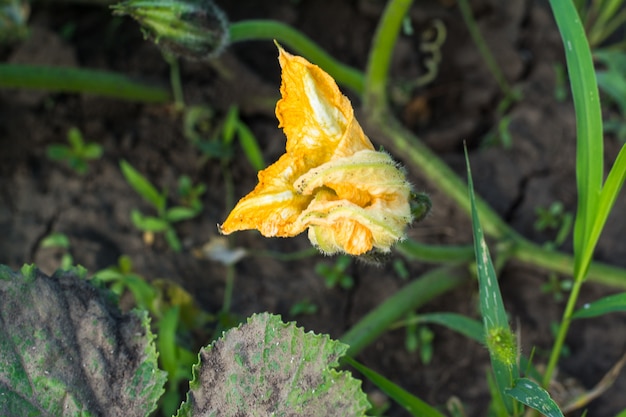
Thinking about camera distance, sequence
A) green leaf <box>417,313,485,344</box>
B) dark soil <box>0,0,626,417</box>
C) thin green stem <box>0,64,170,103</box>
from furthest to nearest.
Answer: dark soil <box>0,0,626,417</box>
thin green stem <box>0,64,170,103</box>
green leaf <box>417,313,485,344</box>

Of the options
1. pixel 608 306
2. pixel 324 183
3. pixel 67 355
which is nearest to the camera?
pixel 324 183

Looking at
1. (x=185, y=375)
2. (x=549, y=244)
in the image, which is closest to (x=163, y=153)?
(x=185, y=375)

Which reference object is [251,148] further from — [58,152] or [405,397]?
[405,397]

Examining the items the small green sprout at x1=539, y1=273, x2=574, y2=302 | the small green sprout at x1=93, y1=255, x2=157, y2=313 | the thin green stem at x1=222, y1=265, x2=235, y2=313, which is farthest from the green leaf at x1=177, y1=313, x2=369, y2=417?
the small green sprout at x1=539, y1=273, x2=574, y2=302

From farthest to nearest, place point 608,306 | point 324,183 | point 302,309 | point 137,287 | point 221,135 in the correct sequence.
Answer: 1. point 221,135
2. point 302,309
3. point 137,287
4. point 608,306
5. point 324,183

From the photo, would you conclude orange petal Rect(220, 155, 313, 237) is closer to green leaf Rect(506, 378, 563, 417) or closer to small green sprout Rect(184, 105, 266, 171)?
green leaf Rect(506, 378, 563, 417)

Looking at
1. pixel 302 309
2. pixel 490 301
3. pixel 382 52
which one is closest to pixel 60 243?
pixel 302 309

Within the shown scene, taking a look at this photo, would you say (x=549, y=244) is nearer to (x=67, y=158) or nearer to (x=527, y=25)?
(x=527, y=25)
